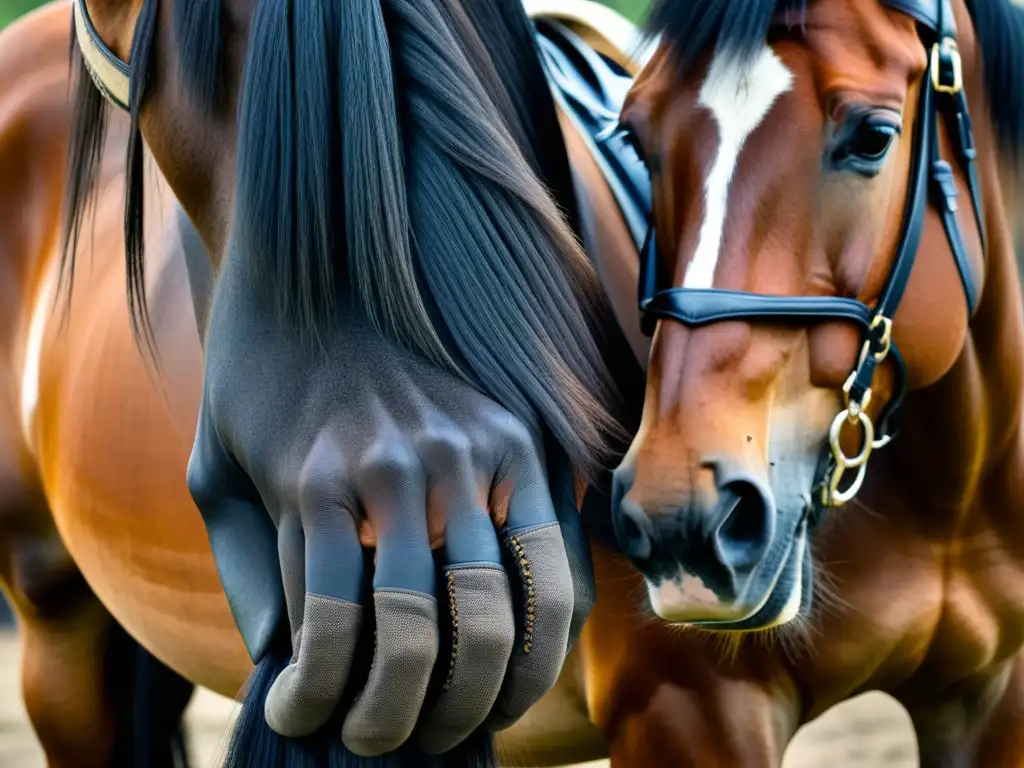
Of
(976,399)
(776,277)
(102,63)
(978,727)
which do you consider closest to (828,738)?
(978,727)

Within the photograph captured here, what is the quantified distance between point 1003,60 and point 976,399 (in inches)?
14.8

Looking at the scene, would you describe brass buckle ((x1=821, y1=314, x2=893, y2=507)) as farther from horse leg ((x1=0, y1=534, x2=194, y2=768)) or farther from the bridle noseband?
horse leg ((x1=0, y1=534, x2=194, y2=768))

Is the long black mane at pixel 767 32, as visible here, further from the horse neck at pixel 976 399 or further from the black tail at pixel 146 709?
the black tail at pixel 146 709

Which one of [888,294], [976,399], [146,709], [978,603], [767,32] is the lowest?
[146,709]

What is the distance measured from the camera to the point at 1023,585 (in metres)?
1.64

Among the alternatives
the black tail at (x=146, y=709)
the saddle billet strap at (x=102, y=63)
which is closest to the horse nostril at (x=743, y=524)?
the saddle billet strap at (x=102, y=63)

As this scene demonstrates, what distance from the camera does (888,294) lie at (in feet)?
4.45

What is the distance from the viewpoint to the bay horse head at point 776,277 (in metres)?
1.25

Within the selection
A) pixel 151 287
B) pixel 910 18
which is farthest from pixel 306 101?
pixel 151 287

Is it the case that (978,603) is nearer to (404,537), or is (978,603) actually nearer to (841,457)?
(841,457)

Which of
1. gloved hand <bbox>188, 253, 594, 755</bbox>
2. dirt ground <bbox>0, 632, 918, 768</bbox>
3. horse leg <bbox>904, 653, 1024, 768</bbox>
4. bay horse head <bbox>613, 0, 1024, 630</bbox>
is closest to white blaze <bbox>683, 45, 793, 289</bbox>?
bay horse head <bbox>613, 0, 1024, 630</bbox>

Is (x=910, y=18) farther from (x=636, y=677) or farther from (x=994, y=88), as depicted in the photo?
(x=636, y=677)

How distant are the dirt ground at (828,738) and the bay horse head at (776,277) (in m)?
2.08

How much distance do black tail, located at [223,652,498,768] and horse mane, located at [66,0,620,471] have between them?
29cm
